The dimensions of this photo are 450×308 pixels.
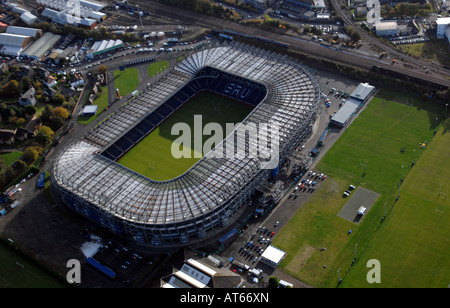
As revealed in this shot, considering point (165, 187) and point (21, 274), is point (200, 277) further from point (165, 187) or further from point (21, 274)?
point (21, 274)

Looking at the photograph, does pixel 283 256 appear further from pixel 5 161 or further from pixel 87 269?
pixel 5 161

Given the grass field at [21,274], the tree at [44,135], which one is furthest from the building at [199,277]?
the tree at [44,135]

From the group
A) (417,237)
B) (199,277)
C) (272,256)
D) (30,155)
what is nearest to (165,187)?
(199,277)

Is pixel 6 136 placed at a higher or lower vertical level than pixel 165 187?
lower

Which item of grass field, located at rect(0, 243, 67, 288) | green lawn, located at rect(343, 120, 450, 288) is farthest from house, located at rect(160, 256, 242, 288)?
grass field, located at rect(0, 243, 67, 288)

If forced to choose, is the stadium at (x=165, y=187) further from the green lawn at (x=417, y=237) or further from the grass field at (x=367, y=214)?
the green lawn at (x=417, y=237)

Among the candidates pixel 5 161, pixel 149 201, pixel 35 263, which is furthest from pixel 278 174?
pixel 5 161
